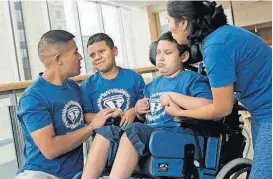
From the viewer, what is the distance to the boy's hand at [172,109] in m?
1.60

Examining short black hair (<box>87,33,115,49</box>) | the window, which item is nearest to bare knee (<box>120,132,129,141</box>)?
short black hair (<box>87,33,115,49</box>)

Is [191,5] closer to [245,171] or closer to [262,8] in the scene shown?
[245,171]

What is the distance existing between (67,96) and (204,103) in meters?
0.68

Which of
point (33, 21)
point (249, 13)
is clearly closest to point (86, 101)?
point (33, 21)

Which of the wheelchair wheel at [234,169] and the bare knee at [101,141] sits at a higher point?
the bare knee at [101,141]

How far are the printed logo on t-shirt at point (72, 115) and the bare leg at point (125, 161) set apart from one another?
0.38m

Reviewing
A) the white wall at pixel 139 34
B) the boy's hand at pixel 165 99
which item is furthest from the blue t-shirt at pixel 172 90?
the white wall at pixel 139 34

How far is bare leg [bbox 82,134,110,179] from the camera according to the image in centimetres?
161

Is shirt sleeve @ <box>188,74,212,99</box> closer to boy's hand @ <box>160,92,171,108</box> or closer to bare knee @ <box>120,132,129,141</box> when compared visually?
boy's hand @ <box>160,92,171,108</box>

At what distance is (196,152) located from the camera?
159cm

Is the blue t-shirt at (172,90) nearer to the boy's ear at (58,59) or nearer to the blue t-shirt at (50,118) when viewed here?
the blue t-shirt at (50,118)

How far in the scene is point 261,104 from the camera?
141 centimetres

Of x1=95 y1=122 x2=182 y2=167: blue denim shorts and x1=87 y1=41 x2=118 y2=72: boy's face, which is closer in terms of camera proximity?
x1=95 y1=122 x2=182 y2=167: blue denim shorts

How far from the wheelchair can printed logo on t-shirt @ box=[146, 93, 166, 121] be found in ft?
0.59
